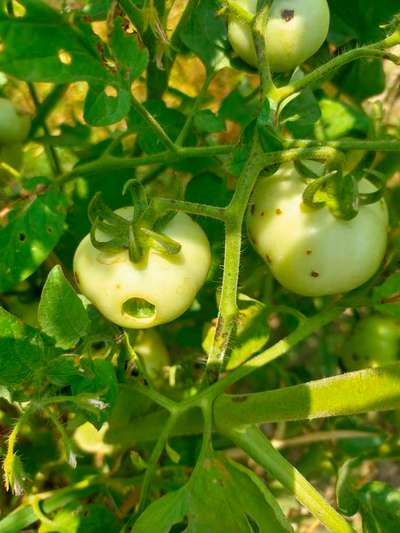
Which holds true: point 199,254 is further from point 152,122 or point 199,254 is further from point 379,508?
point 379,508

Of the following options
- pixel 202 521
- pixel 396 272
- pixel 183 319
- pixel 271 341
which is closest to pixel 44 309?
pixel 202 521

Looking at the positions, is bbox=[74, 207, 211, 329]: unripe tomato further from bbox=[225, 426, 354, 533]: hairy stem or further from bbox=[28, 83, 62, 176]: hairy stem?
bbox=[28, 83, 62, 176]: hairy stem

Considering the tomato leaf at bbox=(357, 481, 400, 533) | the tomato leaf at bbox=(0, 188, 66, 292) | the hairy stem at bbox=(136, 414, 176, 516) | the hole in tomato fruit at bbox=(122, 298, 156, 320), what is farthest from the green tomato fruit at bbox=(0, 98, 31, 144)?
the tomato leaf at bbox=(357, 481, 400, 533)

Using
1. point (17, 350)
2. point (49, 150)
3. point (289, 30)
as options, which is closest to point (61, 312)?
point (17, 350)

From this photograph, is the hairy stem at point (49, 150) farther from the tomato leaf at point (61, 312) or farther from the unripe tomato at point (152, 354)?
the tomato leaf at point (61, 312)

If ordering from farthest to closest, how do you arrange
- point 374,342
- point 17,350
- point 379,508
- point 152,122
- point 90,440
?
1. point 90,440
2. point 374,342
3. point 379,508
4. point 152,122
5. point 17,350
